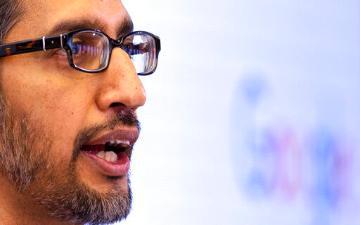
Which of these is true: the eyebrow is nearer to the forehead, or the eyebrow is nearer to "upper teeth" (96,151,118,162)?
the forehead

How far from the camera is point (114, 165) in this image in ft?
4.57

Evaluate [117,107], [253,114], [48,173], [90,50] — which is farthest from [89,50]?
[253,114]

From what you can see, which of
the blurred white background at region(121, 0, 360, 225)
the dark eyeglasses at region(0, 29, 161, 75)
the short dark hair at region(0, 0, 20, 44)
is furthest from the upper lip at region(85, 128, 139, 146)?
the blurred white background at region(121, 0, 360, 225)

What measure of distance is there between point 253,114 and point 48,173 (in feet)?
3.43

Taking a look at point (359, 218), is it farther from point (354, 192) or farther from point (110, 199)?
point (110, 199)

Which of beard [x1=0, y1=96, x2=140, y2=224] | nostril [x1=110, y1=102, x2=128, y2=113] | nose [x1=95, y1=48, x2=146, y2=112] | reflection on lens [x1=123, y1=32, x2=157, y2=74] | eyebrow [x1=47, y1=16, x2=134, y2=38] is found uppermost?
eyebrow [x1=47, y1=16, x2=134, y2=38]

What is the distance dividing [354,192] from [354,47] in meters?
0.47

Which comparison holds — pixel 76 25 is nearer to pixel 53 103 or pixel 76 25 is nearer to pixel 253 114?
pixel 53 103

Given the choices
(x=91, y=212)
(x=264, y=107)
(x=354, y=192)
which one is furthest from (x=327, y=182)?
(x=91, y=212)

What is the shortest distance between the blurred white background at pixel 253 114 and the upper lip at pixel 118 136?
0.57m

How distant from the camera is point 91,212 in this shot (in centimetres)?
136

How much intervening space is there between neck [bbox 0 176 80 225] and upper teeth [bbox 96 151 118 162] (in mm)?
129

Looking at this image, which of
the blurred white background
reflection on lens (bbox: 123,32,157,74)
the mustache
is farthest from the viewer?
the blurred white background

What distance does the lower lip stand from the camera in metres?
1.37
